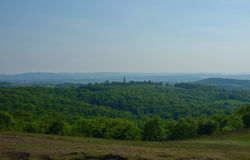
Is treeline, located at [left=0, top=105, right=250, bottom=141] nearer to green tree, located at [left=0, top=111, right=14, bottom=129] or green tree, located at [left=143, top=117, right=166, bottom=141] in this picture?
green tree, located at [left=143, top=117, right=166, bottom=141]

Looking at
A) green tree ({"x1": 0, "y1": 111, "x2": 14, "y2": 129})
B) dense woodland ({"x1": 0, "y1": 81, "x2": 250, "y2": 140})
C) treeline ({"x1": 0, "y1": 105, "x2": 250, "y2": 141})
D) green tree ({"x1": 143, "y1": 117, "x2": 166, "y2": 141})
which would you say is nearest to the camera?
treeline ({"x1": 0, "y1": 105, "x2": 250, "y2": 141})

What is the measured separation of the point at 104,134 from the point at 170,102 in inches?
4568

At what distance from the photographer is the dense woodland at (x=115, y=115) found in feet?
172

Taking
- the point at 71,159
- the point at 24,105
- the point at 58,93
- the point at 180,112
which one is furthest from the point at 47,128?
the point at 58,93

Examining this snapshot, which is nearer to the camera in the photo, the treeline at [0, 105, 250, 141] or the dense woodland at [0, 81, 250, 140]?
the treeline at [0, 105, 250, 141]

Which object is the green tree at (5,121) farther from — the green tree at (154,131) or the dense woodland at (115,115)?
the green tree at (154,131)

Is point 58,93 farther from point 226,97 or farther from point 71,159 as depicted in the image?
point 71,159

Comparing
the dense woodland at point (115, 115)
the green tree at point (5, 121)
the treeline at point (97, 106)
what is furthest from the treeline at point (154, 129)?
the treeline at point (97, 106)

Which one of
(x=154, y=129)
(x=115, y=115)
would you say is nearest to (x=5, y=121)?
(x=154, y=129)

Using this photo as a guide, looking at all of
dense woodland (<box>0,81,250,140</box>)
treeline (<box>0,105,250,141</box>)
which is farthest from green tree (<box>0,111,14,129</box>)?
treeline (<box>0,105,250,141</box>)

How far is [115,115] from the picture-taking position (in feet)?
429

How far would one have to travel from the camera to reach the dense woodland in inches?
2066

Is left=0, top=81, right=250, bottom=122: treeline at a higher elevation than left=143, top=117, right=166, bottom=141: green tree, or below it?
below

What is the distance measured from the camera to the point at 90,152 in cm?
1952
